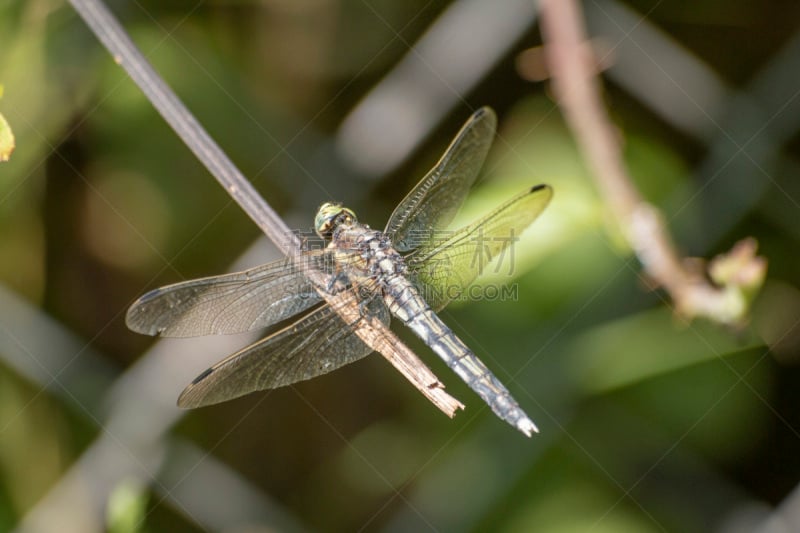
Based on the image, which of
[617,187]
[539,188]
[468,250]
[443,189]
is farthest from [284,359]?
[617,187]

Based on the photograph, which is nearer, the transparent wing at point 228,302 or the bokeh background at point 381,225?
the transparent wing at point 228,302

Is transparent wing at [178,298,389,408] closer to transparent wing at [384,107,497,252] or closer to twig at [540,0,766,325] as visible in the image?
transparent wing at [384,107,497,252]

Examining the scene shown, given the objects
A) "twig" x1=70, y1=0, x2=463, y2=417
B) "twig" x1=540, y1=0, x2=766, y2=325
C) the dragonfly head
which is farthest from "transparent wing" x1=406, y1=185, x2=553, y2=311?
"twig" x1=70, y1=0, x2=463, y2=417

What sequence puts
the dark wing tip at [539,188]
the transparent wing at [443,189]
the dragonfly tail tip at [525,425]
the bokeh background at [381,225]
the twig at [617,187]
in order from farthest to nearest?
1. the bokeh background at [381,225]
2. the twig at [617,187]
3. the transparent wing at [443,189]
4. the dark wing tip at [539,188]
5. the dragonfly tail tip at [525,425]

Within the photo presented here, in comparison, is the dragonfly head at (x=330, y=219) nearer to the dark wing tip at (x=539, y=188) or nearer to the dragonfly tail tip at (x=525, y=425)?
the dark wing tip at (x=539, y=188)

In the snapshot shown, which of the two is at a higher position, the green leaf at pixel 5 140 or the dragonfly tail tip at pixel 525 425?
the green leaf at pixel 5 140

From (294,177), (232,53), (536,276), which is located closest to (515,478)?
(536,276)

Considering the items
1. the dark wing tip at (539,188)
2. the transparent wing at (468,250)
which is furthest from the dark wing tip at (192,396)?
the dark wing tip at (539,188)
